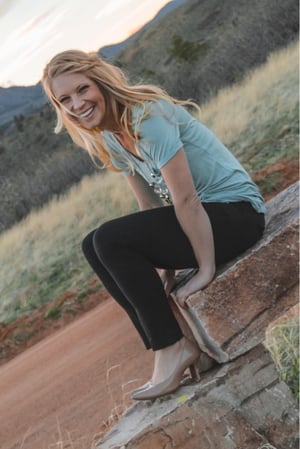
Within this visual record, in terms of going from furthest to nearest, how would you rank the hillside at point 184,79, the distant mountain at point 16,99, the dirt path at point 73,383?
the distant mountain at point 16,99 < the hillside at point 184,79 < the dirt path at point 73,383

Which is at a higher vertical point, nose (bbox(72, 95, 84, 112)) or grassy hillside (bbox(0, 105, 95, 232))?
nose (bbox(72, 95, 84, 112))

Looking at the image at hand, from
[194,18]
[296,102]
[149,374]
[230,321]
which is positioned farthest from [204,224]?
[194,18]

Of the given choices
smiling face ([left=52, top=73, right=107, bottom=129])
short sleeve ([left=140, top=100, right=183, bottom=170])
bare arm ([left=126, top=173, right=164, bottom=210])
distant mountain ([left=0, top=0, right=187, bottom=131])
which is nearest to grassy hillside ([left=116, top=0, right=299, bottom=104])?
bare arm ([left=126, top=173, right=164, bottom=210])

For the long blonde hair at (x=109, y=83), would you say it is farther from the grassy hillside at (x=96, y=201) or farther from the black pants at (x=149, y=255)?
the grassy hillside at (x=96, y=201)

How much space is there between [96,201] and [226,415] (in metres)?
Result: 8.73

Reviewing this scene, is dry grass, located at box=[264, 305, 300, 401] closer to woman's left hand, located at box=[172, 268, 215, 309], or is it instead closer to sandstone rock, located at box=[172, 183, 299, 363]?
sandstone rock, located at box=[172, 183, 299, 363]

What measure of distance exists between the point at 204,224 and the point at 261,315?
496mm

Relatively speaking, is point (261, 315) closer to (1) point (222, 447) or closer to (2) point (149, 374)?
(1) point (222, 447)

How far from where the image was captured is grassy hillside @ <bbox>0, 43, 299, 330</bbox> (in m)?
8.98

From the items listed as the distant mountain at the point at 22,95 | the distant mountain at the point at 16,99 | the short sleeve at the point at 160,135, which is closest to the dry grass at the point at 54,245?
the short sleeve at the point at 160,135

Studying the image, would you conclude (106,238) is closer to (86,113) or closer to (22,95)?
(86,113)

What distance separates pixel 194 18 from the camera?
42938 millimetres

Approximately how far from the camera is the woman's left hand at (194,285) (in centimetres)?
291

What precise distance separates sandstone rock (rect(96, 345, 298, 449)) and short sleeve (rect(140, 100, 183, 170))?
0.91m
